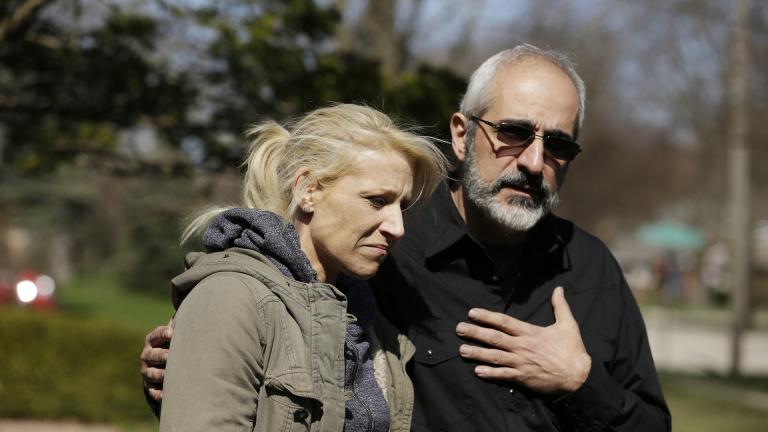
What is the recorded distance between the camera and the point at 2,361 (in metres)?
10.2

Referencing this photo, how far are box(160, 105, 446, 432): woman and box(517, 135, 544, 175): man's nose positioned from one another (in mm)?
366

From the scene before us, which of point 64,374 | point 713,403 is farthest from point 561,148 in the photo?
point 713,403

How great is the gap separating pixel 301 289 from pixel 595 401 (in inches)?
36.2

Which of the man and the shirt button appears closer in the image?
the shirt button

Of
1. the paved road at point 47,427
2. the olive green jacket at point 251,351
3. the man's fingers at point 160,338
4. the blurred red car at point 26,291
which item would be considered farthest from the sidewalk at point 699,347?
the olive green jacket at point 251,351

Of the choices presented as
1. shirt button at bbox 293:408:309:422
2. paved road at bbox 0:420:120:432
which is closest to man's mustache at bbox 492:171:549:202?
shirt button at bbox 293:408:309:422

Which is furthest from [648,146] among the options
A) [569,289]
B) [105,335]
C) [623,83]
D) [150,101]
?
[569,289]

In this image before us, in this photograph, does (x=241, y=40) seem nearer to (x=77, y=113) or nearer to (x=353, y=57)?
(x=353, y=57)

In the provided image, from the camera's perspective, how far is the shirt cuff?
8.78ft

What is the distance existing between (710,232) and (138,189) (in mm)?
27109

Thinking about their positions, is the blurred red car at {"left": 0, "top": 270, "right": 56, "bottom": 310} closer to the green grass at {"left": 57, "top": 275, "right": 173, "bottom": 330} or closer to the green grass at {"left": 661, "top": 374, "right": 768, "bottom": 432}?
the green grass at {"left": 57, "top": 275, "right": 173, "bottom": 330}

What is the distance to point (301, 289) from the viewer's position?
87.6 inches

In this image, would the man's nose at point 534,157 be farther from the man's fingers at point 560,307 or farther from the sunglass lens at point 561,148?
the man's fingers at point 560,307

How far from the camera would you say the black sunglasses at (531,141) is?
112 inches
